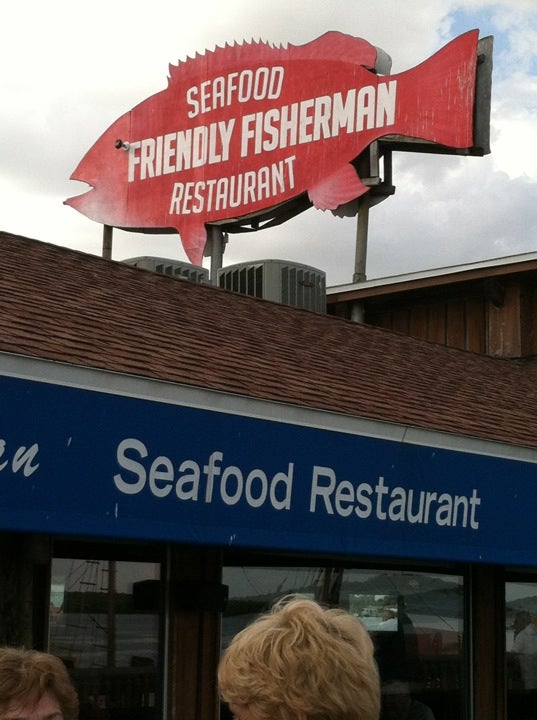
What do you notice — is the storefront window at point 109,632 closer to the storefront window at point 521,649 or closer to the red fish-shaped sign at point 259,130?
the storefront window at point 521,649

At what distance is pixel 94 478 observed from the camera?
17.8 ft

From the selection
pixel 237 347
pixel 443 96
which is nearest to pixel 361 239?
pixel 443 96

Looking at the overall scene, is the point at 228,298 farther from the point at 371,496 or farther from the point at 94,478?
the point at 94,478

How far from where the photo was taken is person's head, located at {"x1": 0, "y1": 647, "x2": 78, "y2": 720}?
10.3 feet

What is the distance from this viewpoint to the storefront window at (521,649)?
9.17 m

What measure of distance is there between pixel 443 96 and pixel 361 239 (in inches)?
77.0

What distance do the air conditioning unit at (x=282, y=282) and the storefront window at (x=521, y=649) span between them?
4434 millimetres

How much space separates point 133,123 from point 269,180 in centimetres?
296

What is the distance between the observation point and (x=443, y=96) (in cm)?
1486

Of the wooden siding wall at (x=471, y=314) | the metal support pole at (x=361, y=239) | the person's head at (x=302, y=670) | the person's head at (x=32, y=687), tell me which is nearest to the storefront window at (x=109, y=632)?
the person's head at (x=32, y=687)

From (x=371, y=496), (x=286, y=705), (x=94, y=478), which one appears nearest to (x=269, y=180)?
(x=371, y=496)

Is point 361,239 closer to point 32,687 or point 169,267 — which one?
point 169,267

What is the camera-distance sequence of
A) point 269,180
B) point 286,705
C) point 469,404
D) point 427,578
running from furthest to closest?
point 269,180, point 469,404, point 427,578, point 286,705

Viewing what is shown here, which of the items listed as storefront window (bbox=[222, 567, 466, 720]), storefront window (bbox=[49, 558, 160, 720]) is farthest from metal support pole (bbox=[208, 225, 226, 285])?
storefront window (bbox=[49, 558, 160, 720])
